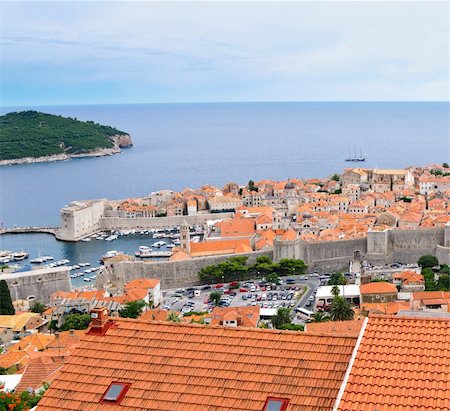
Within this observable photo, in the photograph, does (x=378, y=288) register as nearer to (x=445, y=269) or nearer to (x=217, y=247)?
(x=445, y=269)

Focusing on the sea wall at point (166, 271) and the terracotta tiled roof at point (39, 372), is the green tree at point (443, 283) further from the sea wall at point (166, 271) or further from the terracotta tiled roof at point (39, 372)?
the terracotta tiled roof at point (39, 372)

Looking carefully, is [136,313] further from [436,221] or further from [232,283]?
[436,221]

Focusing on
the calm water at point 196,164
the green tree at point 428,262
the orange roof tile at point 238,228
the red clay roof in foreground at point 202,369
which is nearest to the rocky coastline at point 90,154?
the calm water at point 196,164

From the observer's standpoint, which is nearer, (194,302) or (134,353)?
(134,353)

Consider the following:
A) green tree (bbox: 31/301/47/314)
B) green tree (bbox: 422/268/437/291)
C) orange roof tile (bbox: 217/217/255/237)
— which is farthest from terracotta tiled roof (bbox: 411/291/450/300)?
orange roof tile (bbox: 217/217/255/237)

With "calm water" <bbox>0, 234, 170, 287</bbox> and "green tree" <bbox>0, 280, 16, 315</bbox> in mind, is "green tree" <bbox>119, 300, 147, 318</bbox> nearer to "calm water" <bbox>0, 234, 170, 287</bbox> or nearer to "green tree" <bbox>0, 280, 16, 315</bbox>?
"green tree" <bbox>0, 280, 16, 315</bbox>

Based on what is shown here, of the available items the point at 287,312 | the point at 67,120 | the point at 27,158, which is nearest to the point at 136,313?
the point at 287,312
